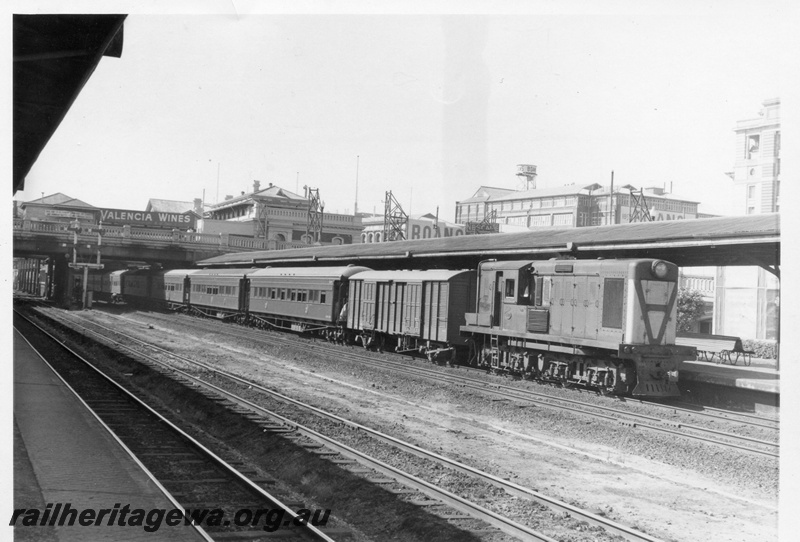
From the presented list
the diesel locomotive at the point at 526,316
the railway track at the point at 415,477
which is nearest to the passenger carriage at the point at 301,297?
the diesel locomotive at the point at 526,316

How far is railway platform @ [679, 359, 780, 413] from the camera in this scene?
17953 millimetres

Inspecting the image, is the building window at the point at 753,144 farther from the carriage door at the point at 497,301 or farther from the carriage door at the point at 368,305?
the carriage door at the point at 368,305

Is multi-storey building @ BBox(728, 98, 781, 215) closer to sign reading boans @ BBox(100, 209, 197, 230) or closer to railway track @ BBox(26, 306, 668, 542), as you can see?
railway track @ BBox(26, 306, 668, 542)

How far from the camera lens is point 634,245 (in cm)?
1897

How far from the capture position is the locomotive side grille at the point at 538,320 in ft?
62.4

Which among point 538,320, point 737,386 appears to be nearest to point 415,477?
point 538,320

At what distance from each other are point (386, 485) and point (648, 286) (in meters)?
10.1

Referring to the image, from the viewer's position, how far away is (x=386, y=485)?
10.0 m

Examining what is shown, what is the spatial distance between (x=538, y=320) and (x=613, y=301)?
2.51 m

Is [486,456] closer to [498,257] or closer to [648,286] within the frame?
[648,286]

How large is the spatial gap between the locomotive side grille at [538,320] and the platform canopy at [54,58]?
13.4 m

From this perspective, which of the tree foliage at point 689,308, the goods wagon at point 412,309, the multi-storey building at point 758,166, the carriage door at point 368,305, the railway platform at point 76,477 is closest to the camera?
the railway platform at point 76,477

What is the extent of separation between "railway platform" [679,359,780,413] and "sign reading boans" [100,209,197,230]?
35106 millimetres

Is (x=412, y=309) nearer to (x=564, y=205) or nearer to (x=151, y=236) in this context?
(x=151, y=236)
